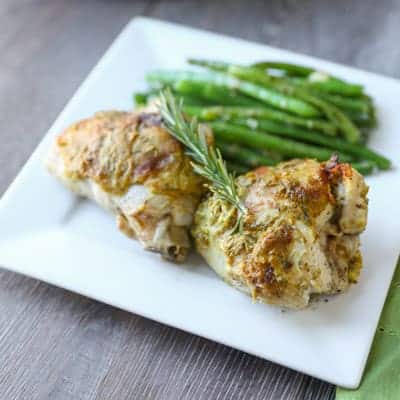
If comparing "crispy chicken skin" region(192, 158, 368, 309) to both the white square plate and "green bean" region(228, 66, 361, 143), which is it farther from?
"green bean" region(228, 66, 361, 143)

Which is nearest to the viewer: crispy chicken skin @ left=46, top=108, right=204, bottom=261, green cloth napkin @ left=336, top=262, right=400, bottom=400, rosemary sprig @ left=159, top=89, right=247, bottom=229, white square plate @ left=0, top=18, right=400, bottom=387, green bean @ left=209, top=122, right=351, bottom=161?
green cloth napkin @ left=336, top=262, right=400, bottom=400

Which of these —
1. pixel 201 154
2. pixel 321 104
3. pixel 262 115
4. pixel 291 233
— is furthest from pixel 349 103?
pixel 291 233

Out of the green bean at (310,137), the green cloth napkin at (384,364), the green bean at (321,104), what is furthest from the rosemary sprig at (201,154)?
the green cloth napkin at (384,364)

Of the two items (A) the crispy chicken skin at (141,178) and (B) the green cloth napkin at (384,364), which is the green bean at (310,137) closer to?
(A) the crispy chicken skin at (141,178)

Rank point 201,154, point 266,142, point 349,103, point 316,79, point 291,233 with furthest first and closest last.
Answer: point 316,79 < point 349,103 < point 266,142 < point 201,154 < point 291,233

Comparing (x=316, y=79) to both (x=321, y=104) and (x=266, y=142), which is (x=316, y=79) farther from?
(x=266, y=142)

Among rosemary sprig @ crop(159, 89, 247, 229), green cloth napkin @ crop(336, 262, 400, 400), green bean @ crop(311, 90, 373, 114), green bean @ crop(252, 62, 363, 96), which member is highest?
rosemary sprig @ crop(159, 89, 247, 229)

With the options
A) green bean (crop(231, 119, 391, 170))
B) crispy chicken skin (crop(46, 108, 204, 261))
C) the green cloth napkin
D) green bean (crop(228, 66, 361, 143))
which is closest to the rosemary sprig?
crispy chicken skin (crop(46, 108, 204, 261))

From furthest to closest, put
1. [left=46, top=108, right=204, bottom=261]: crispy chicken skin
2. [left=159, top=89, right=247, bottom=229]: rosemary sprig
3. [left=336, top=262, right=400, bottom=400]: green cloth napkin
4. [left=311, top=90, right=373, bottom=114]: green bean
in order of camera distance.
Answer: [left=311, top=90, right=373, bottom=114]: green bean < [left=46, top=108, right=204, bottom=261]: crispy chicken skin < [left=159, top=89, right=247, bottom=229]: rosemary sprig < [left=336, top=262, right=400, bottom=400]: green cloth napkin
